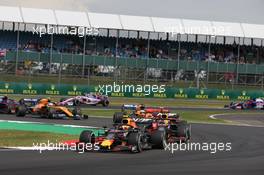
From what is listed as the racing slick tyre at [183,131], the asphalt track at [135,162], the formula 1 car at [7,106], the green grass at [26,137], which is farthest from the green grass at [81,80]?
the asphalt track at [135,162]

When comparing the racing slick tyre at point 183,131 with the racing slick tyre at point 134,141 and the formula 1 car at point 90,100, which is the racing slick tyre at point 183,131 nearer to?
the racing slick tyre at point 134,141

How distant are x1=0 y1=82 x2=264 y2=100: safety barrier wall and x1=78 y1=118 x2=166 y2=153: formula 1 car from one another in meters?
35.0

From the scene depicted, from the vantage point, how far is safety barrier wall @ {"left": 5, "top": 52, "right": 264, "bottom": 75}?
5922 centimetres

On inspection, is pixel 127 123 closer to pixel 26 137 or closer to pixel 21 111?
pixel 26 137

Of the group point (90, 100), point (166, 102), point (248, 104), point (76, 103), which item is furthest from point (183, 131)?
point (166, 102)

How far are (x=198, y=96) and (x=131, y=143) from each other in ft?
138

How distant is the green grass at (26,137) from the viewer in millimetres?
18709

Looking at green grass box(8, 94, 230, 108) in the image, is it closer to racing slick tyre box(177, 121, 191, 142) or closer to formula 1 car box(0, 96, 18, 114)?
formula 1 car box(0, 96, 18, 114)

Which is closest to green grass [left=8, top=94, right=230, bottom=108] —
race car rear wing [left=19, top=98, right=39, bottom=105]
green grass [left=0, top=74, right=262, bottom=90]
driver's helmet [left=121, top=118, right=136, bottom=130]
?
green grass [left=0, top=74, right=262, bottom=90]

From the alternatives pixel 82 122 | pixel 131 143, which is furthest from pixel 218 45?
pixel 131 143

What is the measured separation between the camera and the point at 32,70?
2122 inches

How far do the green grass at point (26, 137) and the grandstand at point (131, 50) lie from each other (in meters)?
32.3

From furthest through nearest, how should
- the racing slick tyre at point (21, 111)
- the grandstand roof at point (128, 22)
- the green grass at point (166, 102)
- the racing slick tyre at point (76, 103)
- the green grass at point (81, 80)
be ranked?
the grandstand roof at point (128, 22) < the green grass at point (81, 80) < the green grass at point (166, 102) < the racing slick tyre at point (76, 103) < the racing slick tyre at point (21, 111)

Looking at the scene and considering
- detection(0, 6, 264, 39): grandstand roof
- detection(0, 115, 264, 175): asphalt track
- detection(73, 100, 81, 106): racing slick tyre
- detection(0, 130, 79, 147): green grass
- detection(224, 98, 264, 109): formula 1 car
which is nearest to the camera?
detection(0, 115, 264, 175): asphalt track
